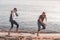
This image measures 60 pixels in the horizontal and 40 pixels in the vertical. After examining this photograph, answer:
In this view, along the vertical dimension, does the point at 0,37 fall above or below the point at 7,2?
below

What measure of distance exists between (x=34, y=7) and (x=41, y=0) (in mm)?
499

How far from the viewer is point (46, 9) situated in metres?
15.1

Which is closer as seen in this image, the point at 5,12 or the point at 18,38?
the point at 18,38

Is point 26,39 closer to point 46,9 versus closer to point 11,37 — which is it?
point 11,37

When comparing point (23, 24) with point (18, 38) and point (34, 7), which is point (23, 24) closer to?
point (34, 7)

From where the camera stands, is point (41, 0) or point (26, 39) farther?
point (41, 0)

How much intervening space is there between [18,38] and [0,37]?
76 centimetres

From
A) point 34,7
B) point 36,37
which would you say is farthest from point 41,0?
point 36,37

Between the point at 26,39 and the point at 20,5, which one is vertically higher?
the point at 20,5

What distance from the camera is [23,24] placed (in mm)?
14773

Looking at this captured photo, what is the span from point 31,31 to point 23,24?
55cm

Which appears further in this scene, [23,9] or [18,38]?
[23,9]

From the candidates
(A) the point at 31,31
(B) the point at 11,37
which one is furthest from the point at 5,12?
(B) the point at 11,37

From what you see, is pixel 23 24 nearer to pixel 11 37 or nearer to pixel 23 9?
pixel 23 9
